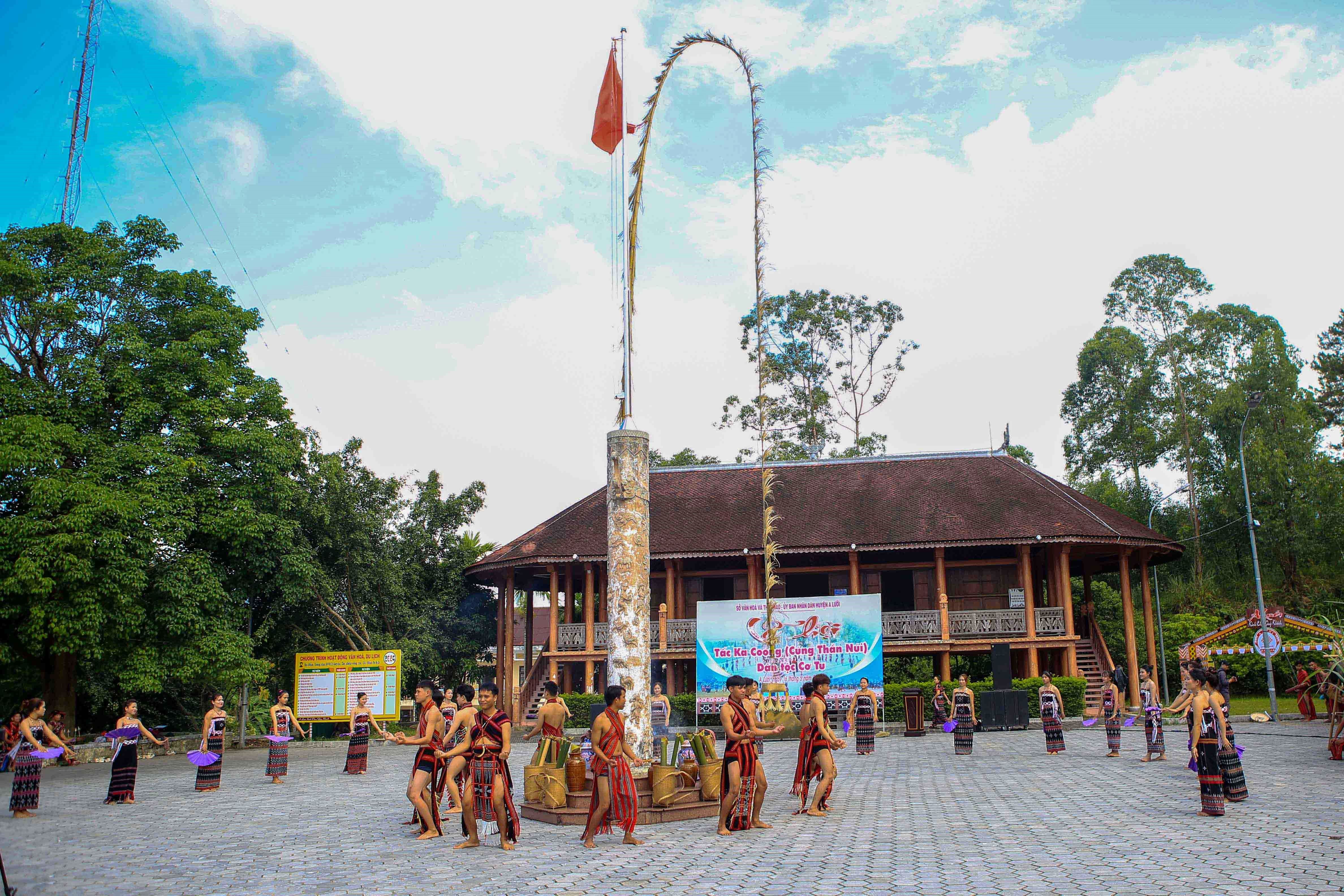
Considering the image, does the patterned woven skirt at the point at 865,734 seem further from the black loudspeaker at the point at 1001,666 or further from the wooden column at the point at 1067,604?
the wooden column at the point at 1067,604

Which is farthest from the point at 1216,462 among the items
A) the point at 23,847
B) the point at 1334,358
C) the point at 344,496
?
the point at 23,847

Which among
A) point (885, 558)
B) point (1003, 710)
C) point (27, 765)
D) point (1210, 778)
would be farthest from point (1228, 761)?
point (885, 558)

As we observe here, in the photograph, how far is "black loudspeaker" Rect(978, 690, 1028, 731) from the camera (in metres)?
22.3

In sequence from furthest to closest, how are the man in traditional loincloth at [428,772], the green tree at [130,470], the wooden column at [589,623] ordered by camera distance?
the wooden column at [589,623], the green tree at [130,470], the man in traditional loincloth at [428,772]

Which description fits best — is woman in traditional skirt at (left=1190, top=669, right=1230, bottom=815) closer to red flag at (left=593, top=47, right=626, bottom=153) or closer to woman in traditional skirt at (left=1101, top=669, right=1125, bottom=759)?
woman in traditional skirt at (left=1101, top=669, right=1125, bottom=759)

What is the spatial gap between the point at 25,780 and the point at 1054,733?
50.0 ft

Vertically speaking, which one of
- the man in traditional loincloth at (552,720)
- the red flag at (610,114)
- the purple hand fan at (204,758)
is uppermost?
the red flag at (610,114)

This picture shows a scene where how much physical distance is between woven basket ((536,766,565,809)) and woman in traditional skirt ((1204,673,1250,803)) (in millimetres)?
6969

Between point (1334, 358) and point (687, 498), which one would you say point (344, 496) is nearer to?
point (687, 498)

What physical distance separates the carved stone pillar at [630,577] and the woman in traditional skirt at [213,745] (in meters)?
7.30

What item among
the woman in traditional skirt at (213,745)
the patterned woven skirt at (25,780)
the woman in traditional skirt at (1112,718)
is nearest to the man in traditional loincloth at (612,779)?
the patterned woven skirt at (25,780)

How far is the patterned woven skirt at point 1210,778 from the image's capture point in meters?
9.98

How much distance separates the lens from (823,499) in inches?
1160

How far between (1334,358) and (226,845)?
43196 millimetres
